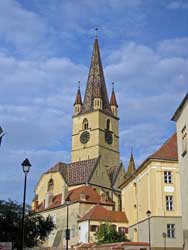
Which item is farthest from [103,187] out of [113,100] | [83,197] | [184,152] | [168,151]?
[184,152]

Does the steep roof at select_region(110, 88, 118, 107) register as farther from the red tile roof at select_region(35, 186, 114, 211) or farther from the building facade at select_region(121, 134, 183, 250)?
the building facade at select_region(121, 134, 183, 250)

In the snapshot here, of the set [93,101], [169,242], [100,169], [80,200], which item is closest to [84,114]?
[93,101]

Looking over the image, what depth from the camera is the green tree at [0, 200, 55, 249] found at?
36.2m

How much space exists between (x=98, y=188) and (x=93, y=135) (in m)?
18.6

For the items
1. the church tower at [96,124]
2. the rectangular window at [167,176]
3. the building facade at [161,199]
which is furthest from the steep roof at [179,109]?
the church tower at [96,124]

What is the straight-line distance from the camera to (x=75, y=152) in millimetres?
106250

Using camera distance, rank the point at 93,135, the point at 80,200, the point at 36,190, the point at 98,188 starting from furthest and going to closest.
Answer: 1. the point at 93,135
2. the point at 36,190
3. the point at 98,188
4. the point at 80,200

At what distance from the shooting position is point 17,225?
3681 cm

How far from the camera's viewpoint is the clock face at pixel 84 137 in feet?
345

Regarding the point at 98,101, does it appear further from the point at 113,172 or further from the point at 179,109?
the point at 179,109

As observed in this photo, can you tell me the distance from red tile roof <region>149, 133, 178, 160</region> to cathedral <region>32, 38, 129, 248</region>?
17.9 metres

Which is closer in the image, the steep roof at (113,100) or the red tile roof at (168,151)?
the red tile roof at (168,151)

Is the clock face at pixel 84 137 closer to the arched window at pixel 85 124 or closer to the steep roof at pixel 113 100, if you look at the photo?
the arched window at pixel 85 124

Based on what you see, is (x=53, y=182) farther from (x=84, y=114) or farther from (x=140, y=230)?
(x=140, y=230)
